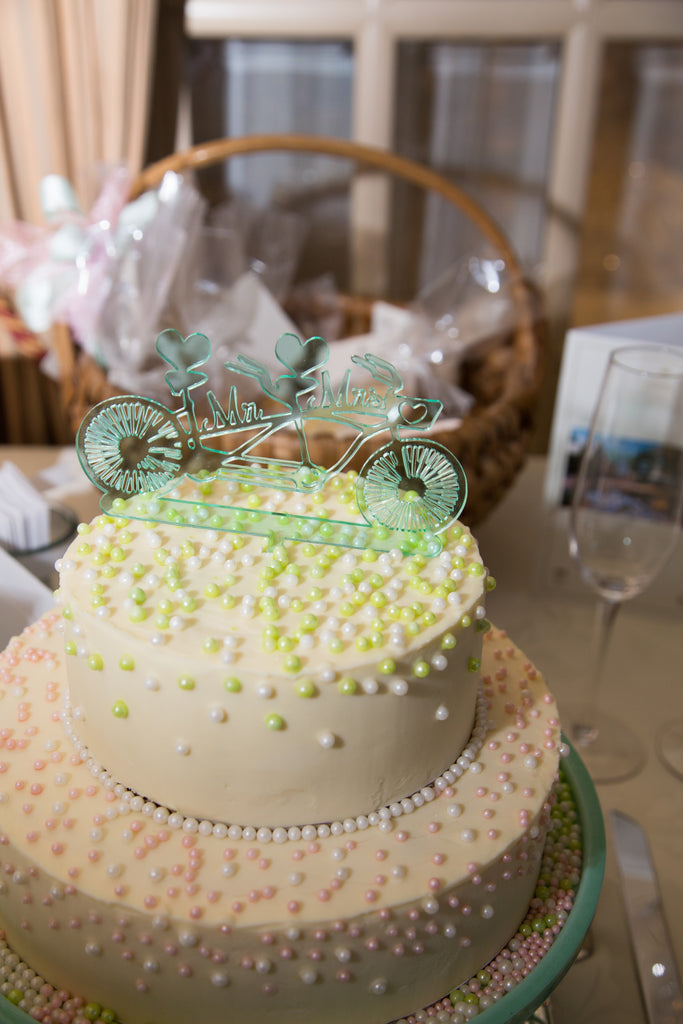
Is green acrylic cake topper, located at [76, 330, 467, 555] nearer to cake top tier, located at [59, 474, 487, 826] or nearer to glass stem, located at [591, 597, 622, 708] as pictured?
cake top tier, located at [59, 474, 487, 826]

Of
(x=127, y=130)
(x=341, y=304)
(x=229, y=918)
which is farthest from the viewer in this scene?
(x=127, y=130)

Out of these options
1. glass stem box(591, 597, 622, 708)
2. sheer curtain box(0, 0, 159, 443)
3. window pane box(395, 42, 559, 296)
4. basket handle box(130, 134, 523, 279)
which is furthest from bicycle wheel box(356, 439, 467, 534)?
window pane box(395, 42, 559, 296)

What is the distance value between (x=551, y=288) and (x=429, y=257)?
0.34 meters

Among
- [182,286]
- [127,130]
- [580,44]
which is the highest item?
[580,44]

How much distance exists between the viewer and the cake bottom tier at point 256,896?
56 centimetres

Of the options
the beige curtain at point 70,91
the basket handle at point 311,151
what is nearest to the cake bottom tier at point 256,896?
the basket handle at point 311,151

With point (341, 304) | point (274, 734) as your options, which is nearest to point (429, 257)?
point (341, 304)

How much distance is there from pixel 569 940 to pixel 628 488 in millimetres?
495

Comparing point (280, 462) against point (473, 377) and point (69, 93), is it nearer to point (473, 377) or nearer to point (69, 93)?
point (473, 377)

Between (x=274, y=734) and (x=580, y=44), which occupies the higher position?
(x=580, y=44)

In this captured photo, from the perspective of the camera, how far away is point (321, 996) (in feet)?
1.93

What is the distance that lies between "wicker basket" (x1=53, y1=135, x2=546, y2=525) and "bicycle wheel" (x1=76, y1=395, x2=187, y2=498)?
0.97 ft

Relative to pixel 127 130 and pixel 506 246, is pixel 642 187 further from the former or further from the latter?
pixel 127 130

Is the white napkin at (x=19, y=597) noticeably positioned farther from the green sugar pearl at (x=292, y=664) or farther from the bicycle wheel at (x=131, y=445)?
the green sugar pearl at (x=292, y=664)
